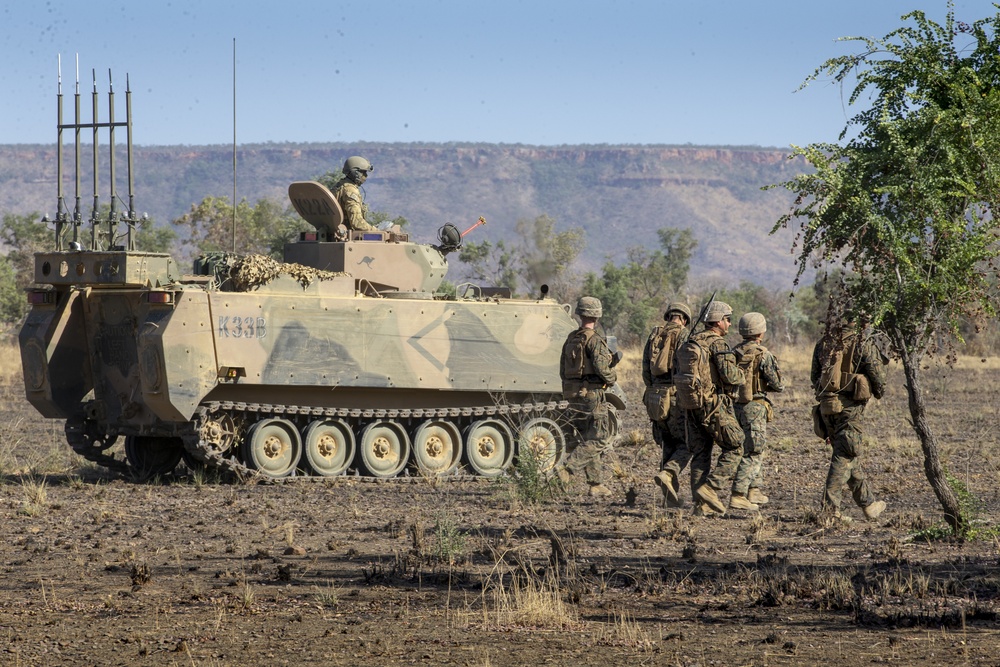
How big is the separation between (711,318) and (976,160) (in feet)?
9.95

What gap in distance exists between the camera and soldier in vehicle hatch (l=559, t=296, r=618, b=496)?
1355 centimetres

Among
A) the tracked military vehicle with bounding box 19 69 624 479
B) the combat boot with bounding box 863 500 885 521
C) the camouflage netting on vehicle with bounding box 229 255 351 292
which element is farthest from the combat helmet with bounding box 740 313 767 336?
the camouflage netting on vehicle with bounding box 229 255 351 292

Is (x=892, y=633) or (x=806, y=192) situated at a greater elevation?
(x=806, y=192)

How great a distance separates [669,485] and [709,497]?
0.44 meters

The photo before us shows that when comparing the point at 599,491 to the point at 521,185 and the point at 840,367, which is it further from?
the point at 521,185

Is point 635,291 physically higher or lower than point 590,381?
higher

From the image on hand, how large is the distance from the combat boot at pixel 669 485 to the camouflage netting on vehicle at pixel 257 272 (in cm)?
459

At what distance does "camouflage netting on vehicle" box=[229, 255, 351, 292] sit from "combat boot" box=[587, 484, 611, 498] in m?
3.65

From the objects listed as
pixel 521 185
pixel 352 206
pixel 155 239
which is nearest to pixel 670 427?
pixel 352 206

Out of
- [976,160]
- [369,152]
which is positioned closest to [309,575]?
[976,160]

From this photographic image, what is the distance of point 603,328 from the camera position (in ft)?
134

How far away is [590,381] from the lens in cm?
1366

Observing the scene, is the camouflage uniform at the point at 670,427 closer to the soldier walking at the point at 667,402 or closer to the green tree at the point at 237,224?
the soldier walking at the point at 667,402

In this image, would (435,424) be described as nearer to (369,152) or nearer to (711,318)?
(711,318)
